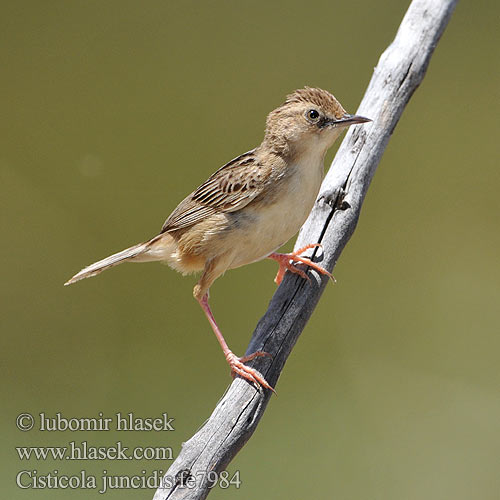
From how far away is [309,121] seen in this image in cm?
216

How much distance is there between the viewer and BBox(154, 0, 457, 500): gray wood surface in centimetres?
192

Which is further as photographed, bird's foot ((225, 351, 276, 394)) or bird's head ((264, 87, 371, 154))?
bird's head ((264, 87, 371, 154))

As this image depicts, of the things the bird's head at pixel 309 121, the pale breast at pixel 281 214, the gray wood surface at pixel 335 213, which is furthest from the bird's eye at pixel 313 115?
the gray wood surface at pixel 335 213

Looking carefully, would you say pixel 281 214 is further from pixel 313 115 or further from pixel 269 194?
pixel 313 115

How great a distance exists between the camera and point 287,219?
2.17 m

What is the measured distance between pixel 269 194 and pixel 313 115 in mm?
312

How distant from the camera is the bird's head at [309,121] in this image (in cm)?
216

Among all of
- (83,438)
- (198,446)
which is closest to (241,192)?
(198,446)

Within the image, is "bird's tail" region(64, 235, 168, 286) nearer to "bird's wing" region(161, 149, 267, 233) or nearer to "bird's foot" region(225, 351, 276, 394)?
"bird's wing" region(161, 149, 267, 233)

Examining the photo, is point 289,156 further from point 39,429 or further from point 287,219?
point 39,429

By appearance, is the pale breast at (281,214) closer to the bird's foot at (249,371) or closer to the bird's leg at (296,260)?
the bird's leg at (296,260)

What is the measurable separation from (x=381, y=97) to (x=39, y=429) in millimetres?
2253

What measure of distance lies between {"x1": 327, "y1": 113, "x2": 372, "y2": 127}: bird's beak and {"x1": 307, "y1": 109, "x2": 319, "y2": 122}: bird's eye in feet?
0.15
